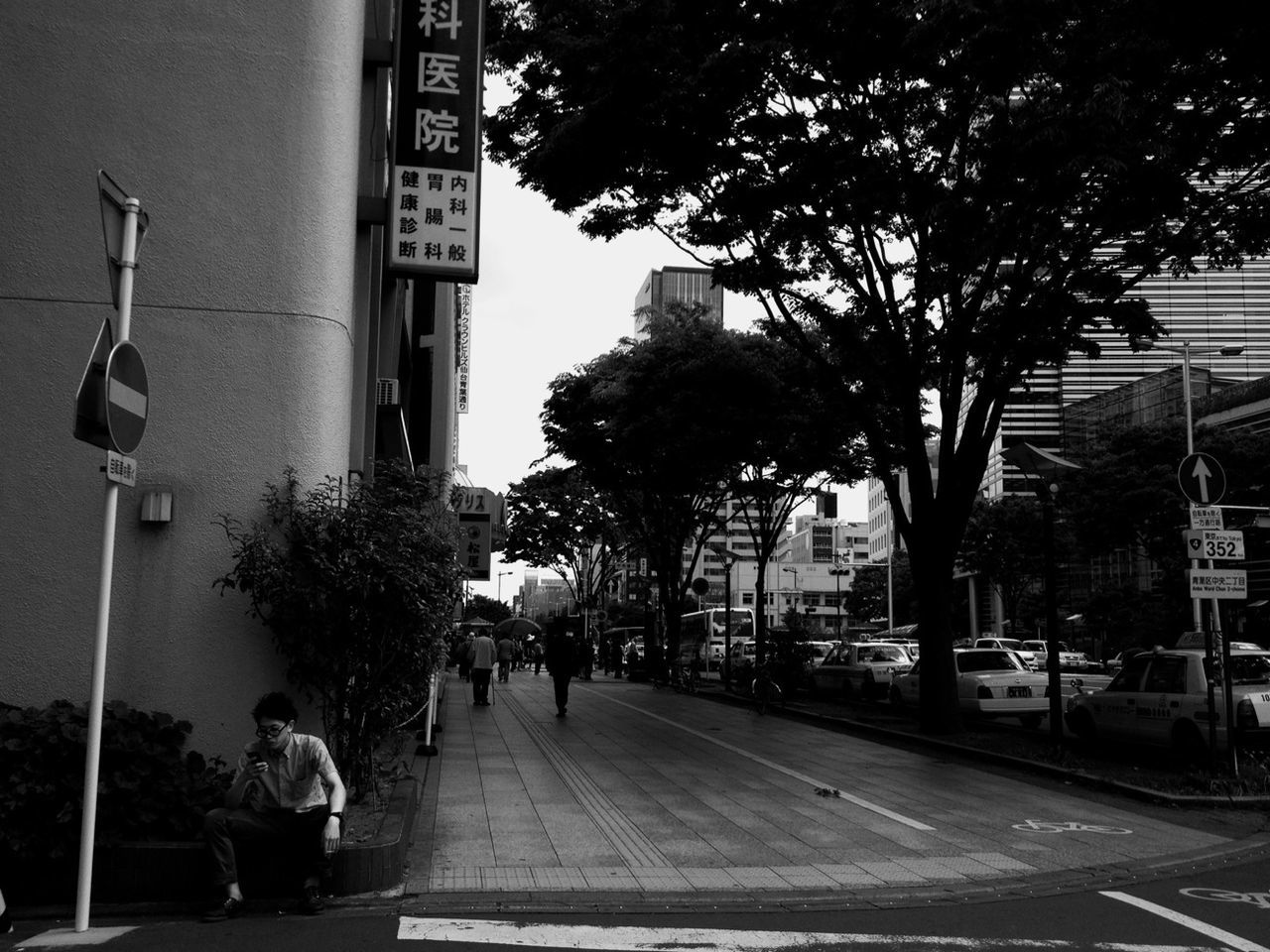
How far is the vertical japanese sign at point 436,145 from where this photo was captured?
10359 millimetres

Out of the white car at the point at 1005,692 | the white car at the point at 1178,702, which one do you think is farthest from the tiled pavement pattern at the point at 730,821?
the white car at the point at 1005,692

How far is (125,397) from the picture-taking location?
242 inches

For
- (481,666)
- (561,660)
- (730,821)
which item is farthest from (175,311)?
(481,666)

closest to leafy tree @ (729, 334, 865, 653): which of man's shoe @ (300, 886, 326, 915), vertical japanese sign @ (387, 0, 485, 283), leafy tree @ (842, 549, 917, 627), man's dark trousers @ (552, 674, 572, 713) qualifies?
man's dark trousers @ (552, 674, 572, 713)

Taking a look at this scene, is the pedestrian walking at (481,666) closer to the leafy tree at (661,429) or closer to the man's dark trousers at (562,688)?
the man's dark trousers at (562,688)

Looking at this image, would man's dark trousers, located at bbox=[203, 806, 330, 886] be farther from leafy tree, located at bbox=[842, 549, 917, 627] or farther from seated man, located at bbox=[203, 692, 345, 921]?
leafy tree, located at bbox=[842, 549, 917, 627]

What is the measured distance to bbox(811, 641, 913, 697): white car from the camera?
27.8 metres

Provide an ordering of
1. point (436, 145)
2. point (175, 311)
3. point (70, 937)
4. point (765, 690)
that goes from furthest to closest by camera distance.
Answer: point (765, 690) → point (436, 145) → point (175, 311) → point (70, 937)

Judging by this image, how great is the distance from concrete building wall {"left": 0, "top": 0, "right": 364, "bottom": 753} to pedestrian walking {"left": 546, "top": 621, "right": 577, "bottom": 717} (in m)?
12.1

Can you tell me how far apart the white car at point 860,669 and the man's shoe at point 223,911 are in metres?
22.0

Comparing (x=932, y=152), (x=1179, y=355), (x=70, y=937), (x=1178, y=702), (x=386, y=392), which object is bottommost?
(x=70, y=937)

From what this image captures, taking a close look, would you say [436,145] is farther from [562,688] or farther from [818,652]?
[818,652]

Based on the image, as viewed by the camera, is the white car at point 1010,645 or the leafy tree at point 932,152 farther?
the white car at point 1010,645

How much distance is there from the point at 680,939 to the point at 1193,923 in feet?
9.83
